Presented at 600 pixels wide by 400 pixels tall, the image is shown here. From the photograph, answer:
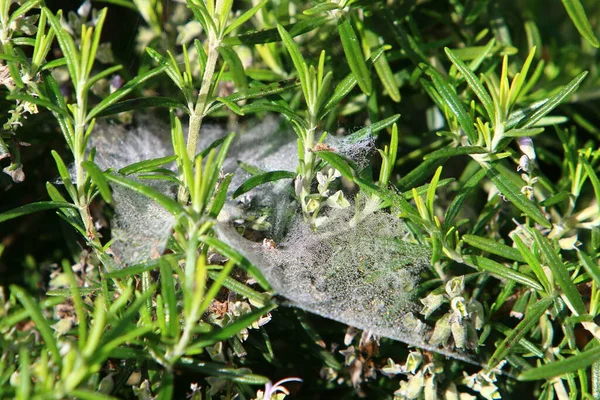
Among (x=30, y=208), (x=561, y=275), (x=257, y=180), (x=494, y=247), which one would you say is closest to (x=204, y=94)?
(x=257, y=180)

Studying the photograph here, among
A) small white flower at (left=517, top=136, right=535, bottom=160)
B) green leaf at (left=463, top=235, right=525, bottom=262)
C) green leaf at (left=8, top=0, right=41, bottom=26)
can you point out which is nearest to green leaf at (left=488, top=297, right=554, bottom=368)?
green leaf at (left=463, top=235, right=525, bottom=262)

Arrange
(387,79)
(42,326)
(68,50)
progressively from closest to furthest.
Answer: (42,326)
(68,50)
(387,79)

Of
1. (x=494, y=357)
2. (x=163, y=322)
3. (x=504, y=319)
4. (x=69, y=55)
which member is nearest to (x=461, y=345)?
(x=494, y=357)

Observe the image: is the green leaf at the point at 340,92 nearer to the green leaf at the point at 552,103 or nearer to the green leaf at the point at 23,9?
the green leaf at the point at 552,103

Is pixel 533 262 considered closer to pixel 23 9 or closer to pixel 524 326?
→ pixel 524 326

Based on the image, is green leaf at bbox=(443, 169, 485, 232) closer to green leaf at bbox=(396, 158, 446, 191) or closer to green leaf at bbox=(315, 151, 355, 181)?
green leaf at bbox=(396, 158, 446, 191)

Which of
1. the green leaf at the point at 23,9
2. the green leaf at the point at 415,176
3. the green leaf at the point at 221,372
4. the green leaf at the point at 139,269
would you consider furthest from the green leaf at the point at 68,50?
the green leaf at the point at 415,176
